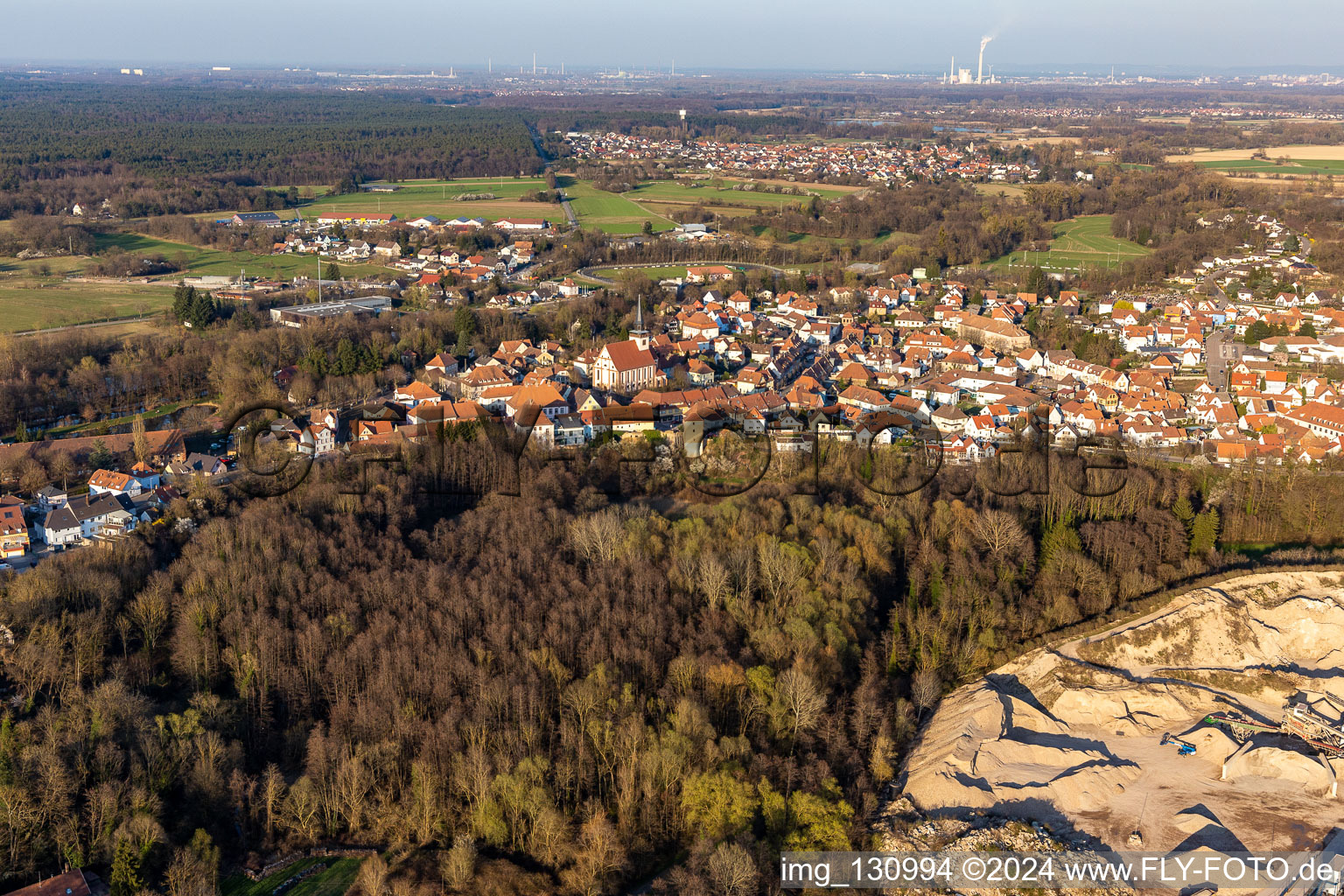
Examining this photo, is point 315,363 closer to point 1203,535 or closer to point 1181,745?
point 1203,535

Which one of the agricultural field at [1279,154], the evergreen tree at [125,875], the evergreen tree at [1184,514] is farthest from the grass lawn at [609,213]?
the evergreen tree at [125,875]

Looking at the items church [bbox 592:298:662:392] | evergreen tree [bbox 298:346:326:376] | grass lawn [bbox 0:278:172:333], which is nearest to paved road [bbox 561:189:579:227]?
grass lawn [bbox 0:278:172:333]

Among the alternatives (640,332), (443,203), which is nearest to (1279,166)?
(443,203)

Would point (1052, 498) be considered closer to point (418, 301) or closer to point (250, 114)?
point (418, 301)

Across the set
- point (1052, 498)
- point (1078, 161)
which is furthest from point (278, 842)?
point (1078, 161)

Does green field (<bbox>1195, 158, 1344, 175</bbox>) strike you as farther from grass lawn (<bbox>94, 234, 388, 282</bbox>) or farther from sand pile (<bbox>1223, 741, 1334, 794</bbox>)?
sand pile (<bbox>1223, 741, 1334, 794</bbox>)

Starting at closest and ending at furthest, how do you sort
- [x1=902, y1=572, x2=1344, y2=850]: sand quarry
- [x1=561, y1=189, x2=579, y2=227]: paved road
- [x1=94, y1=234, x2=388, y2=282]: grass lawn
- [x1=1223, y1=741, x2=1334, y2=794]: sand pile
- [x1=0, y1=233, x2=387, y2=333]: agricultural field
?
[x1=902, y1=572, x2=1344, y2=850]: sand quarry, [x1=1223, y1=741, x2=1334, y2=794]: sand pile, [x1=0, y1=233, x2=387, y2=333]: agricultural field, [x1=94, y1=234, x2=388, y2=282]: grass lawn, [x1=561, y1=189, x2=579, y2=227]: paved road
